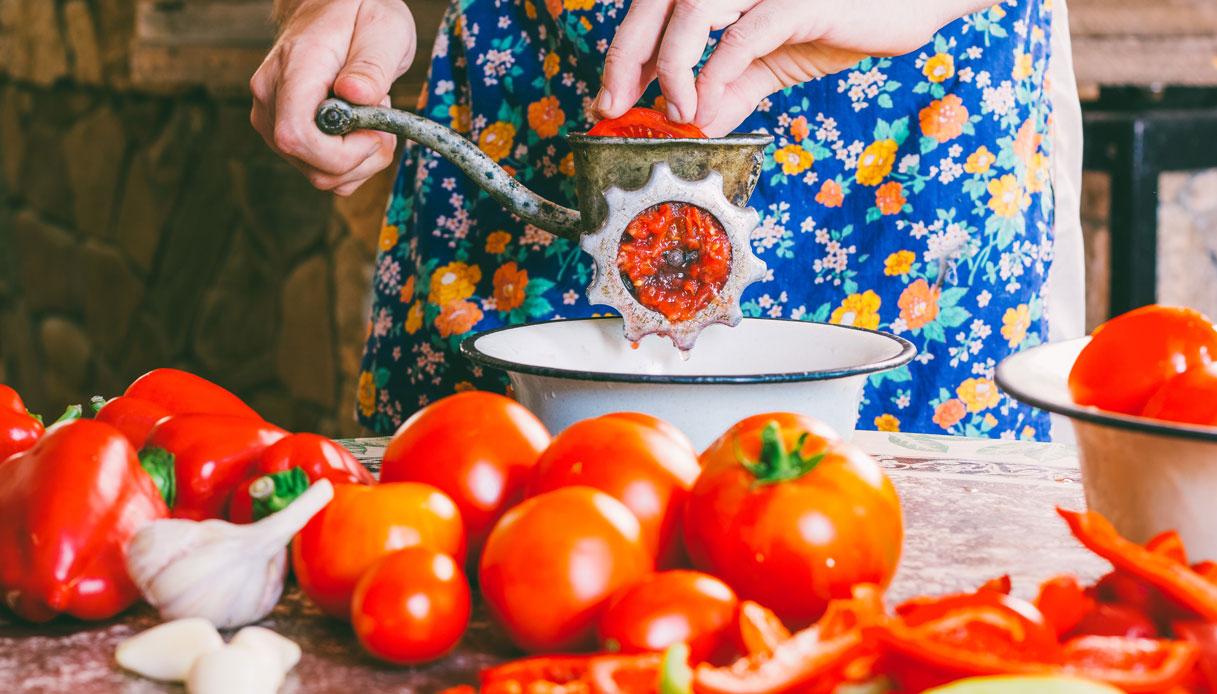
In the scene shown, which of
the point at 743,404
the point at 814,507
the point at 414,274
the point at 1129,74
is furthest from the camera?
the point at 1129,74

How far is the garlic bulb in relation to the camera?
2.08 ft

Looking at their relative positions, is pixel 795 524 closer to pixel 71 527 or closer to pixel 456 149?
pixel 71 527

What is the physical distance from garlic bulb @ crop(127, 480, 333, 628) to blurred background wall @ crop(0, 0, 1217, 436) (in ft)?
7.23

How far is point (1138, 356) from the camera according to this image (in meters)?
0.70

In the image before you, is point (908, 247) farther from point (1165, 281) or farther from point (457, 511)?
point (1165, 281)

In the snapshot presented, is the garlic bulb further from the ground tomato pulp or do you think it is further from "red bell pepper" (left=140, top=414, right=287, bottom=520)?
the ground tomato pulp

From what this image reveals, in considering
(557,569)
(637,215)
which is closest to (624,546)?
(557,569)

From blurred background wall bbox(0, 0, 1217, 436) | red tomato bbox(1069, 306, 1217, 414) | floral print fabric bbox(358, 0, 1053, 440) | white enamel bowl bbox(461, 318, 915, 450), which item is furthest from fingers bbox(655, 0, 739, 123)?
blurred background wall bbox(0, 0, 1217, 436)

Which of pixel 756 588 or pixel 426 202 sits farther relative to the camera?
pixel 426 202

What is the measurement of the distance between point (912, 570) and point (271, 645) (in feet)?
1.31

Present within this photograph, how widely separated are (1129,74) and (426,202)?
1.72 metres

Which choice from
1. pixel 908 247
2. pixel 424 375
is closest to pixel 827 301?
pixel 908 247

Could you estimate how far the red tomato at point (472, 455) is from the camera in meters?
0.74

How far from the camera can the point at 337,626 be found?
0.69 metres
